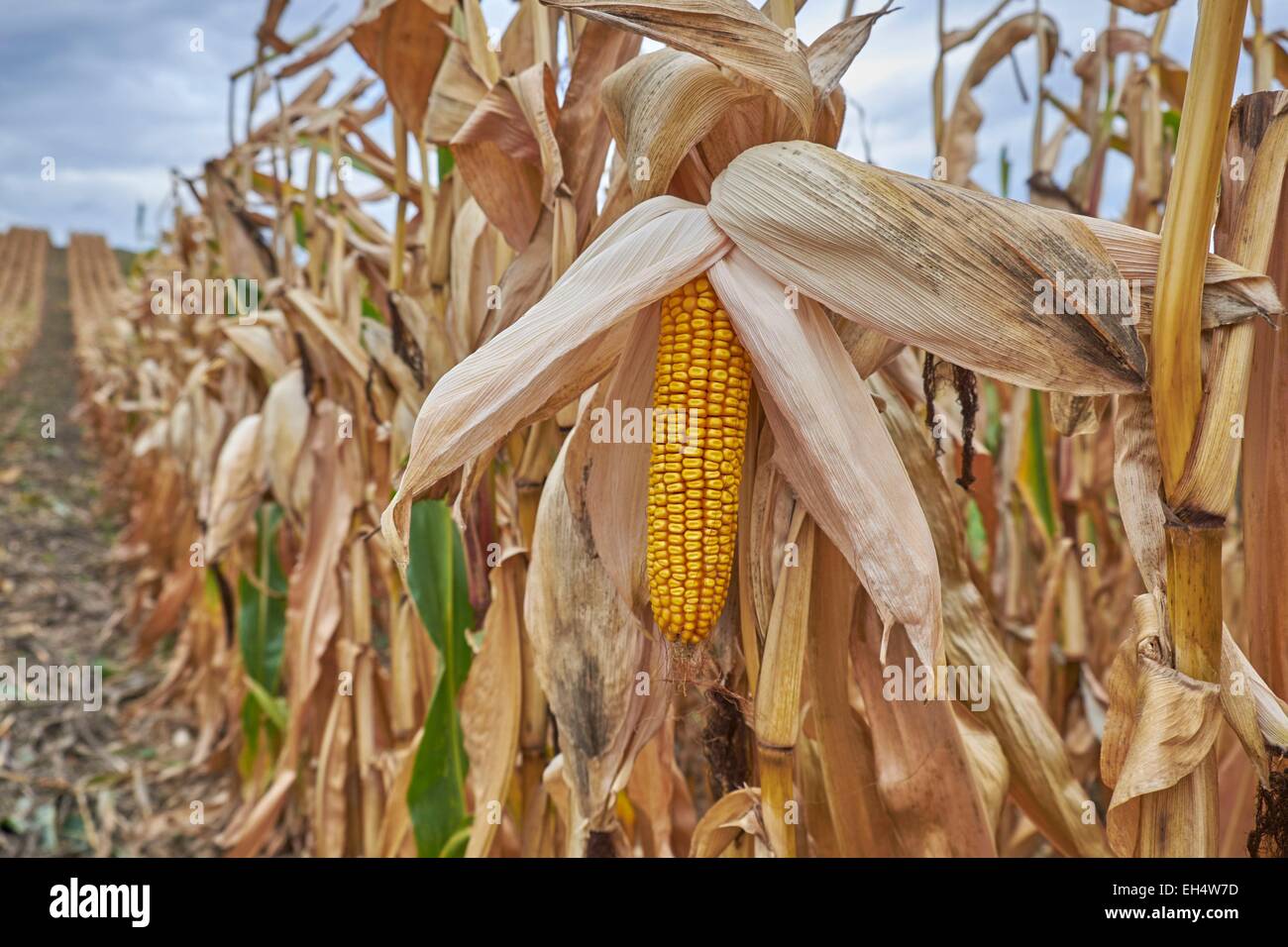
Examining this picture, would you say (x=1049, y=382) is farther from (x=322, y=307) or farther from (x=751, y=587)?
(x=322, y=307)

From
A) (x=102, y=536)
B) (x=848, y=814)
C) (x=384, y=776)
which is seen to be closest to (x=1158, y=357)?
(x=848, y=814)

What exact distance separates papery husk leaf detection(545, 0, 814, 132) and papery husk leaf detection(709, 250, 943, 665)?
16 cm

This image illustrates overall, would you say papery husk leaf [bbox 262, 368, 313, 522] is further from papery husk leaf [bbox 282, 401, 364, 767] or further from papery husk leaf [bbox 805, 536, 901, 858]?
papery husk leaf [bbox 805, 536, 901, 858]

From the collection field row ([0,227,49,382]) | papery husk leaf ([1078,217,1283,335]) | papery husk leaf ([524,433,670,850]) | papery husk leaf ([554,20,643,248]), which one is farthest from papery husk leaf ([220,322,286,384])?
field row ([0,227,49,382])

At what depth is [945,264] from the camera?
70 centimetres

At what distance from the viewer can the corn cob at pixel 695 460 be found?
30.0 inches

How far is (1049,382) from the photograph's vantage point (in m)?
0.69

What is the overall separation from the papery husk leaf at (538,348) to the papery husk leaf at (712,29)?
0.13 metres

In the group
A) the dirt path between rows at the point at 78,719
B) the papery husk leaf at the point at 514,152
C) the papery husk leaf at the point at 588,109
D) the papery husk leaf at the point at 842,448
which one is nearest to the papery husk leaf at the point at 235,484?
the dirt path between rows at the point at 78,719

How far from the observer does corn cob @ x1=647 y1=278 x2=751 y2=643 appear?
762 millimetres

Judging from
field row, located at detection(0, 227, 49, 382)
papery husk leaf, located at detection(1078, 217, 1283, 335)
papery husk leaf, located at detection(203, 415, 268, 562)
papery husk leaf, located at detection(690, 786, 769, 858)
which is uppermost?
field row, located at detection(0, 227, 49, 382)

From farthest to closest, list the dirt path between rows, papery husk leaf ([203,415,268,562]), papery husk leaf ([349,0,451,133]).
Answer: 1. the dirt path between rows
2. papery husk leaf ([203,415,268,562])
3. papery husk leaf ([349,0,451,133])

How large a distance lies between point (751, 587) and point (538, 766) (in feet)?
2.42

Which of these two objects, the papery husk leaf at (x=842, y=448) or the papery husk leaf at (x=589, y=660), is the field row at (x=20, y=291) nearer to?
the papery husk leaf at (x=589, y=660)
